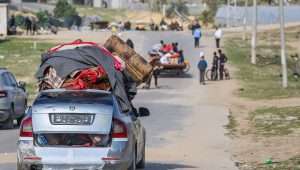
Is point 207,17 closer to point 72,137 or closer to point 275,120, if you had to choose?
point 275,120

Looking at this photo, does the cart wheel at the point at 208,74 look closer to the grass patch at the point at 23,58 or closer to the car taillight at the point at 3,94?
the grass patch at the point at 23,58

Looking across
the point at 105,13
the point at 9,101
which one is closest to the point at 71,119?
the point at 9,101

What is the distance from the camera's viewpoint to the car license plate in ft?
46.5

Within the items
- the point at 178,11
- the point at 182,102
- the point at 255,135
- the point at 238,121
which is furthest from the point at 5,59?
the point at 178,11

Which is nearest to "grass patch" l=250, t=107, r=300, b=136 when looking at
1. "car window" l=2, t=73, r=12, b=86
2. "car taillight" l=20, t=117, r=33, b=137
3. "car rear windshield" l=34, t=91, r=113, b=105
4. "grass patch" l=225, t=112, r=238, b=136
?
"grass patch" l=225, t=112, r=238, b=136

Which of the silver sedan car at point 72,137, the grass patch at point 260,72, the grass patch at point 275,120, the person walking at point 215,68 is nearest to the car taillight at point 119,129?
the silver sedan car at point 72,137

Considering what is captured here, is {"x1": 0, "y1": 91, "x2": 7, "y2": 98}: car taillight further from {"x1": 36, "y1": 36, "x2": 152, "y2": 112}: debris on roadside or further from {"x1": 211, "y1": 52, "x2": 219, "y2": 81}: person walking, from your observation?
{"x1": 211, "y1": 52, "x2": 219, "y2": 81}: person walking

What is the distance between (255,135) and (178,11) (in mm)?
134520

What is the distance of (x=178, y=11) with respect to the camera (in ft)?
528

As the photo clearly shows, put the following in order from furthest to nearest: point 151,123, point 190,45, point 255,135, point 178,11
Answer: point 178,11 < point 190,45 < point 151,123 < point 255,135

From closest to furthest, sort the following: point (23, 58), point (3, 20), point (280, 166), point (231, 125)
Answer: point (280, 166)
point (231, 125)
point (23, 58)
point (3, 20)

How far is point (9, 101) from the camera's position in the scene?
27.8 m

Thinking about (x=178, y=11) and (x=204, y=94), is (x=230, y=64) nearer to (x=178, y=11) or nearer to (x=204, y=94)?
(x=204, y=94)

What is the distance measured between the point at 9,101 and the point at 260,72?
104 ft
